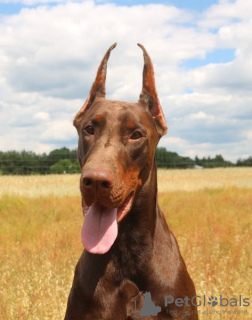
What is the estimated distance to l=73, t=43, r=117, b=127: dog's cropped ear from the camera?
4500 millimetres

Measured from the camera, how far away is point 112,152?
3598 millimetres

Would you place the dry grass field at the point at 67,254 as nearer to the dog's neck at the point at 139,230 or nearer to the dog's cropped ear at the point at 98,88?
the dog's neck at the point at 139,230

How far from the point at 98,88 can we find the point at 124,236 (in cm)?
148

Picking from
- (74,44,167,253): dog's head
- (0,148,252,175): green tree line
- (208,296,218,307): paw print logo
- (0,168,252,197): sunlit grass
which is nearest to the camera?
(74,44,167,253): dog's head

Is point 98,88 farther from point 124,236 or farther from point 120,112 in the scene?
point 124,236

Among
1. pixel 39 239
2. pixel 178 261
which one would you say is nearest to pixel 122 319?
pixel 178 261

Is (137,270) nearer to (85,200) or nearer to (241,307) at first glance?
(85,200)

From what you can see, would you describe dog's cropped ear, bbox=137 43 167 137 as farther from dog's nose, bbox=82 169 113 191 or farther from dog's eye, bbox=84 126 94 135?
dog's nose, bbox=82 169 113 191

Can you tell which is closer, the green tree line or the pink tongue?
the pink tongue

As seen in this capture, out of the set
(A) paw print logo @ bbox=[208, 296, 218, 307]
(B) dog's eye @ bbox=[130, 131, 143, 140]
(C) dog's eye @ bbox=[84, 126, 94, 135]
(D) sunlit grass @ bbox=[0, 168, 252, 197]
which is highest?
(C) dog's eye @ bbox=[84, 126, 94, 135]

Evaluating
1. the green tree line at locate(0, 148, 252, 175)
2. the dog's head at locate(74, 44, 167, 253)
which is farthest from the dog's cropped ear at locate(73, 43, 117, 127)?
the green tree line at locate(0, 148, 252, 175)

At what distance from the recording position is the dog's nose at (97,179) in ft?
10.5

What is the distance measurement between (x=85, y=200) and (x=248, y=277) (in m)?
4.41

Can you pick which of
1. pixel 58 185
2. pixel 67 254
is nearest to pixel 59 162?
pixel 58 185
